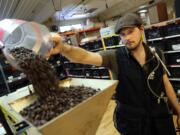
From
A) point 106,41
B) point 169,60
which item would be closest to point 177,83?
point 169,60

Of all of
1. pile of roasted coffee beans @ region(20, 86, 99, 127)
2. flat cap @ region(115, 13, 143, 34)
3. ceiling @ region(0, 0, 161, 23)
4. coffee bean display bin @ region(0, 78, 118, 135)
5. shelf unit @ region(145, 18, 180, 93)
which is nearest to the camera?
coffee bean display bin @ region(0, 78, 118, 135)

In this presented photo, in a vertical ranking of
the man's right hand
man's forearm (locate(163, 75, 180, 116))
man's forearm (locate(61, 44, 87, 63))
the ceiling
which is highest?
the ceiling

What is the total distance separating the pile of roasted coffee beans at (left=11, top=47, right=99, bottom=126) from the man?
1.34ft

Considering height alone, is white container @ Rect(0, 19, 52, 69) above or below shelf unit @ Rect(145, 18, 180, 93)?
above

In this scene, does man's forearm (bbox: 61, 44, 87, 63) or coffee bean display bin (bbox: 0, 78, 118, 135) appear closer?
coffee bean display bin (bbox: 0, 78, 118, 135)

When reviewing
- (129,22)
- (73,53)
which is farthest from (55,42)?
Answer: (129,22)

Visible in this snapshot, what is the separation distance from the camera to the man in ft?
4.65

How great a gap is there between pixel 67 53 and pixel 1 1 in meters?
3.18

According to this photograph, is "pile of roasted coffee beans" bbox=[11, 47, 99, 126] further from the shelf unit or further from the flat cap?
the shelf unit

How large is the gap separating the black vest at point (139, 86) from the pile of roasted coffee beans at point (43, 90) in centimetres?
51

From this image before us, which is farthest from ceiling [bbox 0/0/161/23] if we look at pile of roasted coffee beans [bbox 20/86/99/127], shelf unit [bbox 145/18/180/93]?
pile of roasted coffee beans [bbox 20/86/99/127]

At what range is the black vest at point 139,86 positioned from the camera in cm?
142

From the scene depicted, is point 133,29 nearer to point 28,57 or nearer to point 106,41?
point 28,57

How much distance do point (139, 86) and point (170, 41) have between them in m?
2.71
